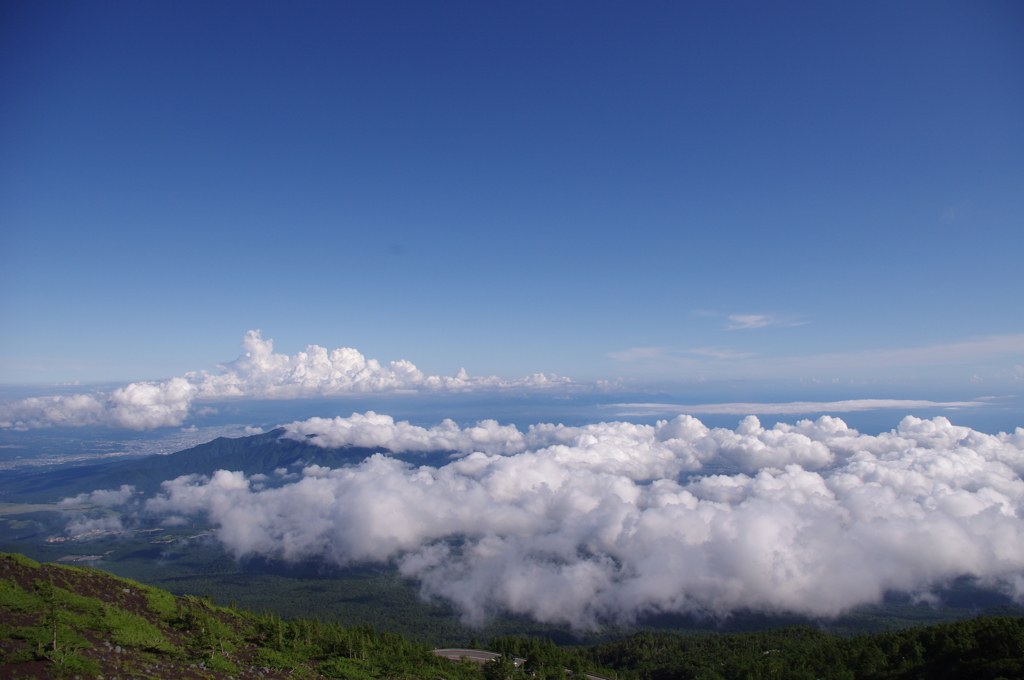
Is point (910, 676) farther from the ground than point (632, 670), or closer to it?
farther from the ground

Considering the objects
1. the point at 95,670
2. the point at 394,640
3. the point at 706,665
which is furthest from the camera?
the point at 706,665

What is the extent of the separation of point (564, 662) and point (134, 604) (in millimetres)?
89286

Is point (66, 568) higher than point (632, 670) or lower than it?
higher

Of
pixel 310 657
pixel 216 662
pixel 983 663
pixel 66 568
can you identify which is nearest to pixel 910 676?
pixel 983 663

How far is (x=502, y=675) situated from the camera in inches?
2090

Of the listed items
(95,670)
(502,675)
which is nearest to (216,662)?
(95,670)

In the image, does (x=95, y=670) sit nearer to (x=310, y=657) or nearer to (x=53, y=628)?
(x=53, y=628)

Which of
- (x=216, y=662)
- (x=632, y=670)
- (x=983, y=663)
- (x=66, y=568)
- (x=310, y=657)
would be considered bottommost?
(x=632, y=670)

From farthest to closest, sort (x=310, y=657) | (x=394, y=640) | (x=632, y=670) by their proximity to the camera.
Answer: (x=632, y=670) < (x=394, y=640) < (x=310, y=657)

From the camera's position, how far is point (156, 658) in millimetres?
24016

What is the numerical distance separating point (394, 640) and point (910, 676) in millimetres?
77044

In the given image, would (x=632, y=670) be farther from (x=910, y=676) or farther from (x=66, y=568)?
(x=66, y=568)

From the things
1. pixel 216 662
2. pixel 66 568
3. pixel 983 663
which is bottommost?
pixel 983 663

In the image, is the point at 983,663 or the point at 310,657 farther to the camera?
the point at 983,663
